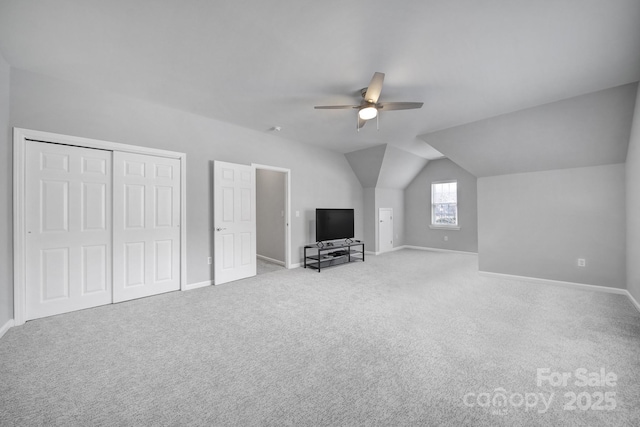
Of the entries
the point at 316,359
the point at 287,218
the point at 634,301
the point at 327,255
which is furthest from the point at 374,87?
the point at 634,301

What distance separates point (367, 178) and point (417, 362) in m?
5.12

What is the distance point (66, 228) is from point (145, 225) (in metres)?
0.77

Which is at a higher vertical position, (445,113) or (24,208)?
(445,113)

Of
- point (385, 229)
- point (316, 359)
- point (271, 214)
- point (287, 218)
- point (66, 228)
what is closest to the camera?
point (316, 359)

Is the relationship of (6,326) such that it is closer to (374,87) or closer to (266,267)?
(266,267)

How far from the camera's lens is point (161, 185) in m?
3.55

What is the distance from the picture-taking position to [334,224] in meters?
5.67

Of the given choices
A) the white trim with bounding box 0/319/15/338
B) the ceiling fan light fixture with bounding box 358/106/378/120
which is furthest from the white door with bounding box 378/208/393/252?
the white trim with bounding box 0/319/15/338

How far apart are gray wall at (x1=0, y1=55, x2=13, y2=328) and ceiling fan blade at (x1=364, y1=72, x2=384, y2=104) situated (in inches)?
142

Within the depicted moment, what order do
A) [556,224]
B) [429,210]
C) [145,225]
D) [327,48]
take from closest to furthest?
[327,48] → [145,225] → [556,224] → [429,210]

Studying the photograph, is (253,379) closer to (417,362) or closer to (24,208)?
(417,362)

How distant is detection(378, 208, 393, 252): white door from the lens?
6859 mm

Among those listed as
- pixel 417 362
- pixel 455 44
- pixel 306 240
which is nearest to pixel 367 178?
pixel 306 240

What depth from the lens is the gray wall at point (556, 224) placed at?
142 inches
